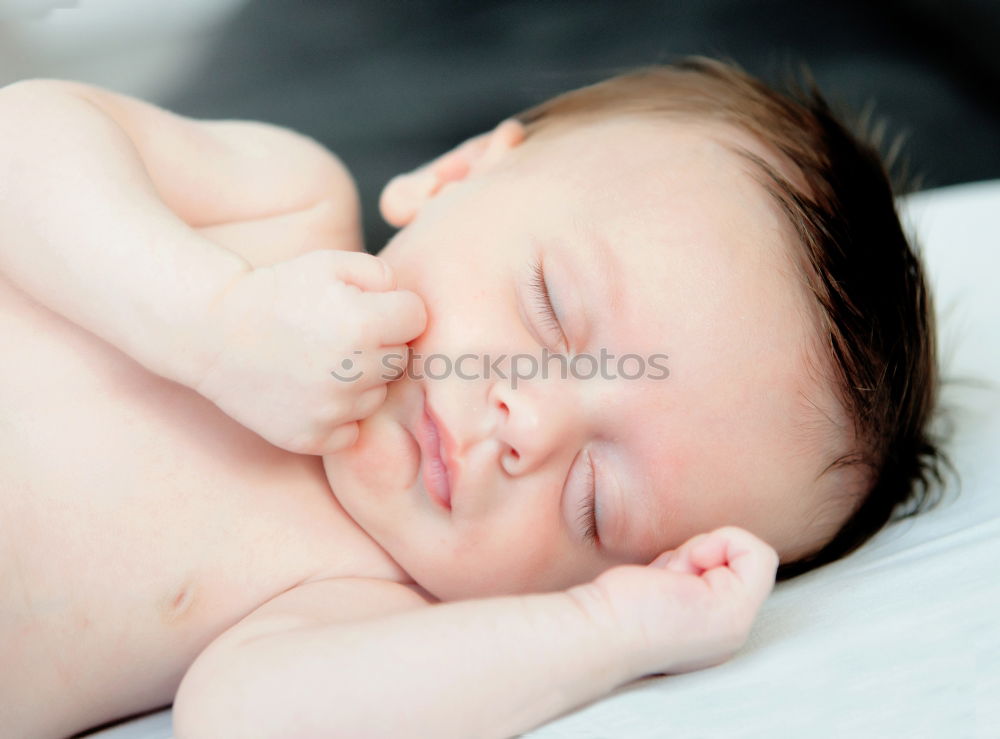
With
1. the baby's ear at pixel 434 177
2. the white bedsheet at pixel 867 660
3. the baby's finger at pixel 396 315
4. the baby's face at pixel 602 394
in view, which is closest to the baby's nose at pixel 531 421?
the baby's face at pixel 602 394

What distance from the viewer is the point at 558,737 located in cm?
91

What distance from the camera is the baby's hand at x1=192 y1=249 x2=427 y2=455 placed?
1.03m

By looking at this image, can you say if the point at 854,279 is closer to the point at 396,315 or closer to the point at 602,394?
the point at 602,394

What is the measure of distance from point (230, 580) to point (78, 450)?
232 millimetres

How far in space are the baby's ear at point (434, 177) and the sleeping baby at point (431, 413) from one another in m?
0.17

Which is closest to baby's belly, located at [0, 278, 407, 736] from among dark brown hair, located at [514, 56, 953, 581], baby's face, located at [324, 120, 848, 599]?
baby's face, located at [324, 120, 848, 599]

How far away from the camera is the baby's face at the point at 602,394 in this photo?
1081 millimetres

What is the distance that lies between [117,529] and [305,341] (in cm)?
32

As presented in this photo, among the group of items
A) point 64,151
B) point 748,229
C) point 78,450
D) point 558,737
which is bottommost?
point 558,737

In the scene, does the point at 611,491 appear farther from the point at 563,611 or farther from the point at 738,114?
the point at 738,114

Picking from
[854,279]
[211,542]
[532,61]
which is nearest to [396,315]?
[211,542]

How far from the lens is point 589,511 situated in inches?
44.6

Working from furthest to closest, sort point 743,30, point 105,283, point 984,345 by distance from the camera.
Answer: point 743,30
point 984,345
point 105,283

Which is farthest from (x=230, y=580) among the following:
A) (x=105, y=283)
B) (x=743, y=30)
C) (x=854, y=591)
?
(x=743, y=30)
